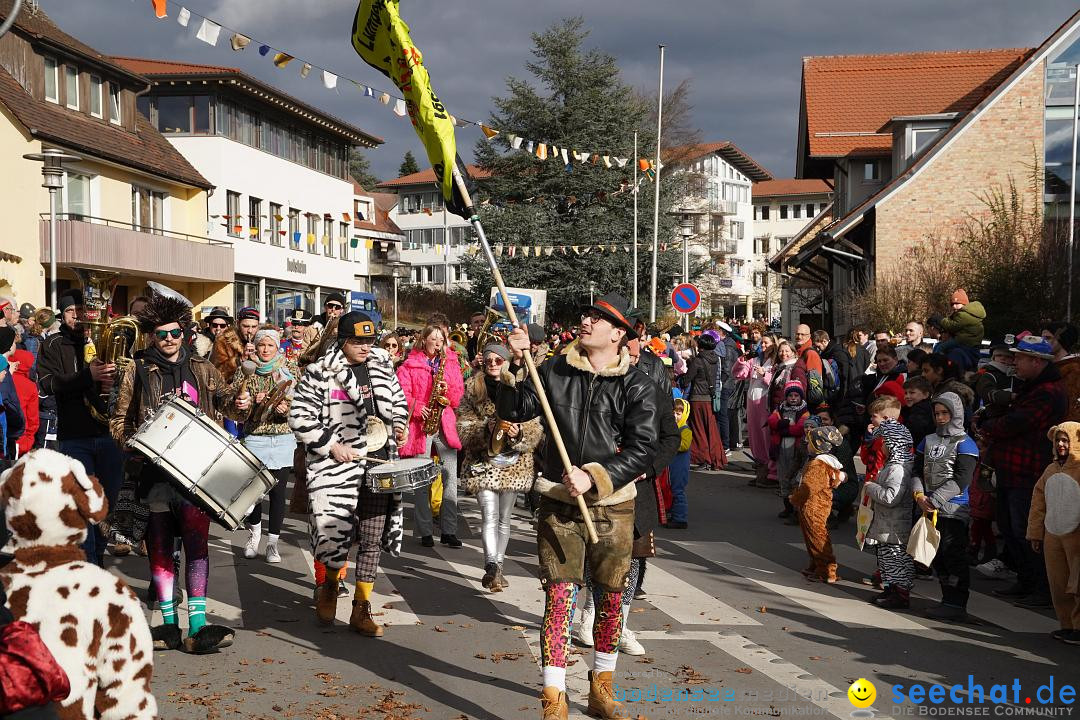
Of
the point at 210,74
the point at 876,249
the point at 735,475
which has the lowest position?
the point at 735,475

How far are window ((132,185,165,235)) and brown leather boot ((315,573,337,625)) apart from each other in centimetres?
2908

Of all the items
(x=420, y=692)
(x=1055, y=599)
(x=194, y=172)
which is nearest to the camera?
(x=420, y=692)

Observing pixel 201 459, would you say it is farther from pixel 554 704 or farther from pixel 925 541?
pixel 925 541

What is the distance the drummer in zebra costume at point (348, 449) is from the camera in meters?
6.77

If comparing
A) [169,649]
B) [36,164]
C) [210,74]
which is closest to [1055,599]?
[169,649]

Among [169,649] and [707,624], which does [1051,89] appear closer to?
[707,624]

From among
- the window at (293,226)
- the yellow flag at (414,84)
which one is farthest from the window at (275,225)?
the yellow flag at (414,84)

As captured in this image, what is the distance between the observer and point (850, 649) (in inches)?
258

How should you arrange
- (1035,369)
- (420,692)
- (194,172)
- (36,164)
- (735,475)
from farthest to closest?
(194,172)
(36,164)
(735,475)
(1035,369)
(420,692)

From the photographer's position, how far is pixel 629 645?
6418 mm

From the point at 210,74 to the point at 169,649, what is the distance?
3682 centimetres

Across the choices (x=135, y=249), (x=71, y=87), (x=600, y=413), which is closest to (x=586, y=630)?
(x=600, y=413)

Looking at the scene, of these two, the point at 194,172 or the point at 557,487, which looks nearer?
the point at 557,487

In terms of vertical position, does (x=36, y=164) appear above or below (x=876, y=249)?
above
